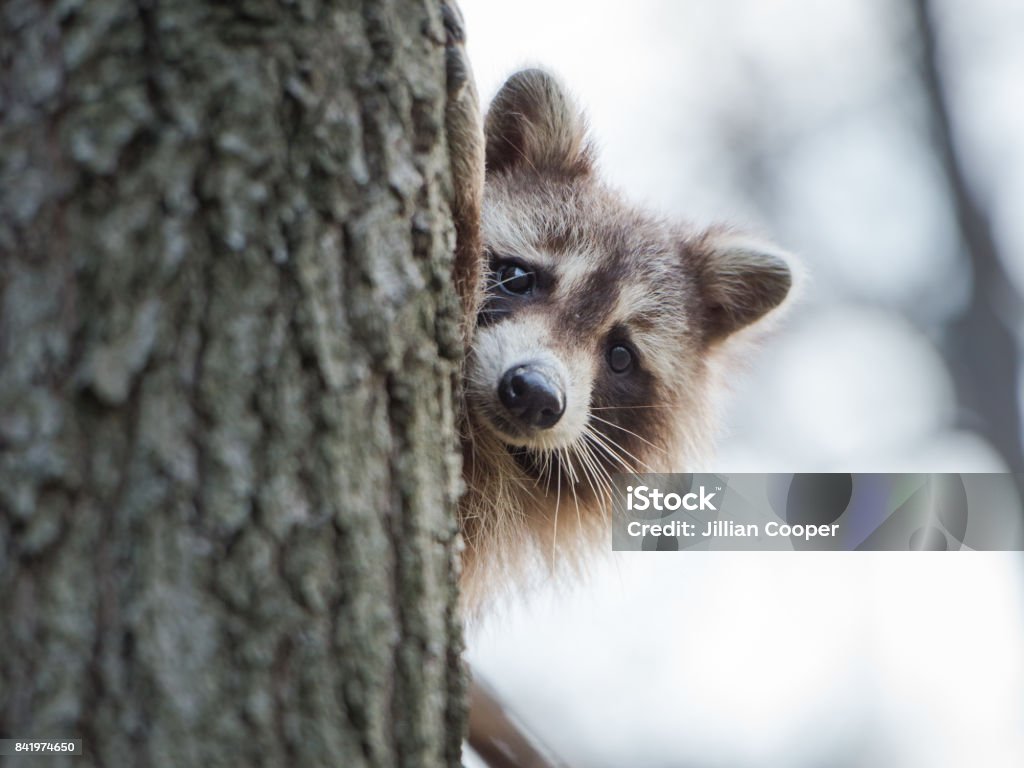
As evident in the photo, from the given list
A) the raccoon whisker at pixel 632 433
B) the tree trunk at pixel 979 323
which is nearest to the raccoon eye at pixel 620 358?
the raccoon whisker at pixel 632 433

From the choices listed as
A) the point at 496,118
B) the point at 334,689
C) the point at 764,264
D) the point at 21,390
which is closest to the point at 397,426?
the point at 334,689

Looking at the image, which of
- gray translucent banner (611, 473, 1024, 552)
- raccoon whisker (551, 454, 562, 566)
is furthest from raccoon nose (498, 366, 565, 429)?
gray translucent banner (611, 473, 1024, 552)

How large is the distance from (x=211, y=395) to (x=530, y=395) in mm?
1659

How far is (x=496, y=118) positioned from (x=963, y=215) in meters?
6.10

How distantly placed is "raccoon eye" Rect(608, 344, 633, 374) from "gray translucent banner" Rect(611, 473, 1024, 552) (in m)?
0.38

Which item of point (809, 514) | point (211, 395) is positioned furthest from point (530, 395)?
point (809, 514)

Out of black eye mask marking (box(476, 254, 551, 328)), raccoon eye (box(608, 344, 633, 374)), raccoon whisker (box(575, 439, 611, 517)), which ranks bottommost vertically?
raccoon whisker (box(575, 439, 611, 517))

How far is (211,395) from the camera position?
158 centimetres

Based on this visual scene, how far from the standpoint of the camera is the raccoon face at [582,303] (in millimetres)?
3324

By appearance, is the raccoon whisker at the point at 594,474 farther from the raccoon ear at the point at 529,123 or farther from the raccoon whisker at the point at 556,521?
the raccoon ear at the point at 529,123

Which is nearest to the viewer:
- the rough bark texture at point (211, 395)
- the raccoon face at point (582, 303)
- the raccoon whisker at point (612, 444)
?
the rough bark texture at point (211, 395)

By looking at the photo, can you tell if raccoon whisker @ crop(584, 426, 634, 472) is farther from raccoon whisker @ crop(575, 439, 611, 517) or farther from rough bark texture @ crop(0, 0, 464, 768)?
rough bark texture @ crop(0, 0, 464, 768)

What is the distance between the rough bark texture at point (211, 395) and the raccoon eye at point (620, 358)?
2.03 meters

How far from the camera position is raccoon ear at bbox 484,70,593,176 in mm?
4039
